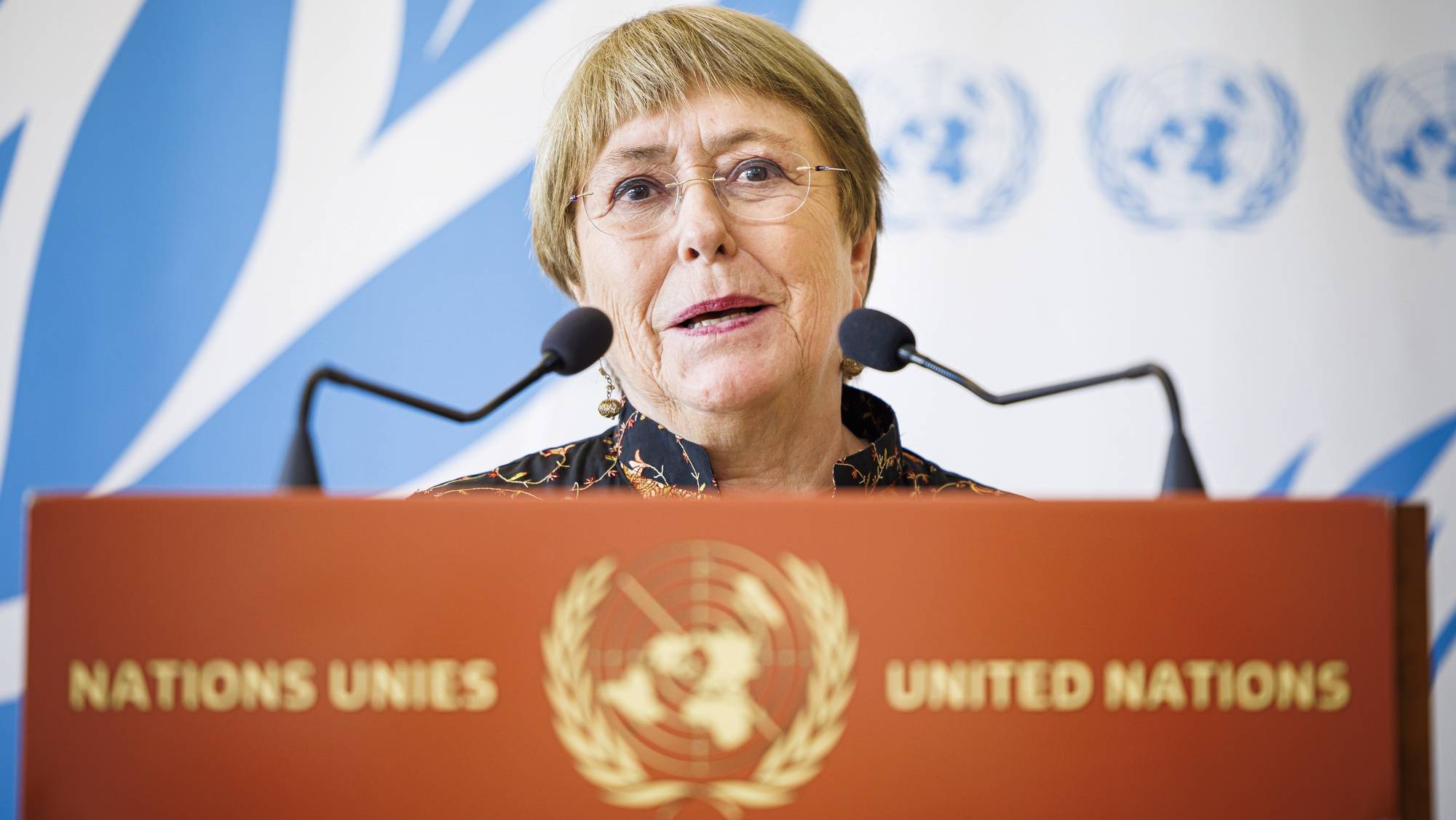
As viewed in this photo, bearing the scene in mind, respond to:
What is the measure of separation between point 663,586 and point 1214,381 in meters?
2.24

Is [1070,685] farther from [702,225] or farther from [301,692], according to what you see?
[702,225]

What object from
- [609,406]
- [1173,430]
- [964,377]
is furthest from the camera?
[609,406]

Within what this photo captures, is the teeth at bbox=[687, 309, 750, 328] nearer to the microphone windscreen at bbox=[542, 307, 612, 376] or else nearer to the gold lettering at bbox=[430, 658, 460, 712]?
the microphone windscreen at bbox=[542, 307, 612, 376]

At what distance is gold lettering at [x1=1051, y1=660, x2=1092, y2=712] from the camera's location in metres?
0.73

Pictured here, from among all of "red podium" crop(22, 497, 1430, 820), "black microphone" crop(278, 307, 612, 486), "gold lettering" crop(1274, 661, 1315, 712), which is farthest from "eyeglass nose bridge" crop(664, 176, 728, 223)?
"gold lettering" crop(1274, 661, 1315, 712)

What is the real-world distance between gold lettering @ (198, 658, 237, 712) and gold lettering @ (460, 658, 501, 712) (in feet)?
0.48

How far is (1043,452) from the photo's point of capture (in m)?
2.59

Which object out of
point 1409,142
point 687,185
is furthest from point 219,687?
point 1409,142

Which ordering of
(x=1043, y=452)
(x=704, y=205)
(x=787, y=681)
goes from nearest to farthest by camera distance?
1. (x=787, y=681)
2. (x=704, y=205)
3. (x=1043, y=452)

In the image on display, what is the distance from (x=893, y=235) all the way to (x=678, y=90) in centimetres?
115

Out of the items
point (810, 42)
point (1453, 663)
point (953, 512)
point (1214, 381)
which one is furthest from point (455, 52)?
point (1453, 663)

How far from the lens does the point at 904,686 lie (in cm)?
73

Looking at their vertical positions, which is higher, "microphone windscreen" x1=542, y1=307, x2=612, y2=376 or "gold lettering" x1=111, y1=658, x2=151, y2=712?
"microphone windscreen" x1=542, y1=307, x2=612, y2=376

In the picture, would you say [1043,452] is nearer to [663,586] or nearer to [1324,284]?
[1324,284]
